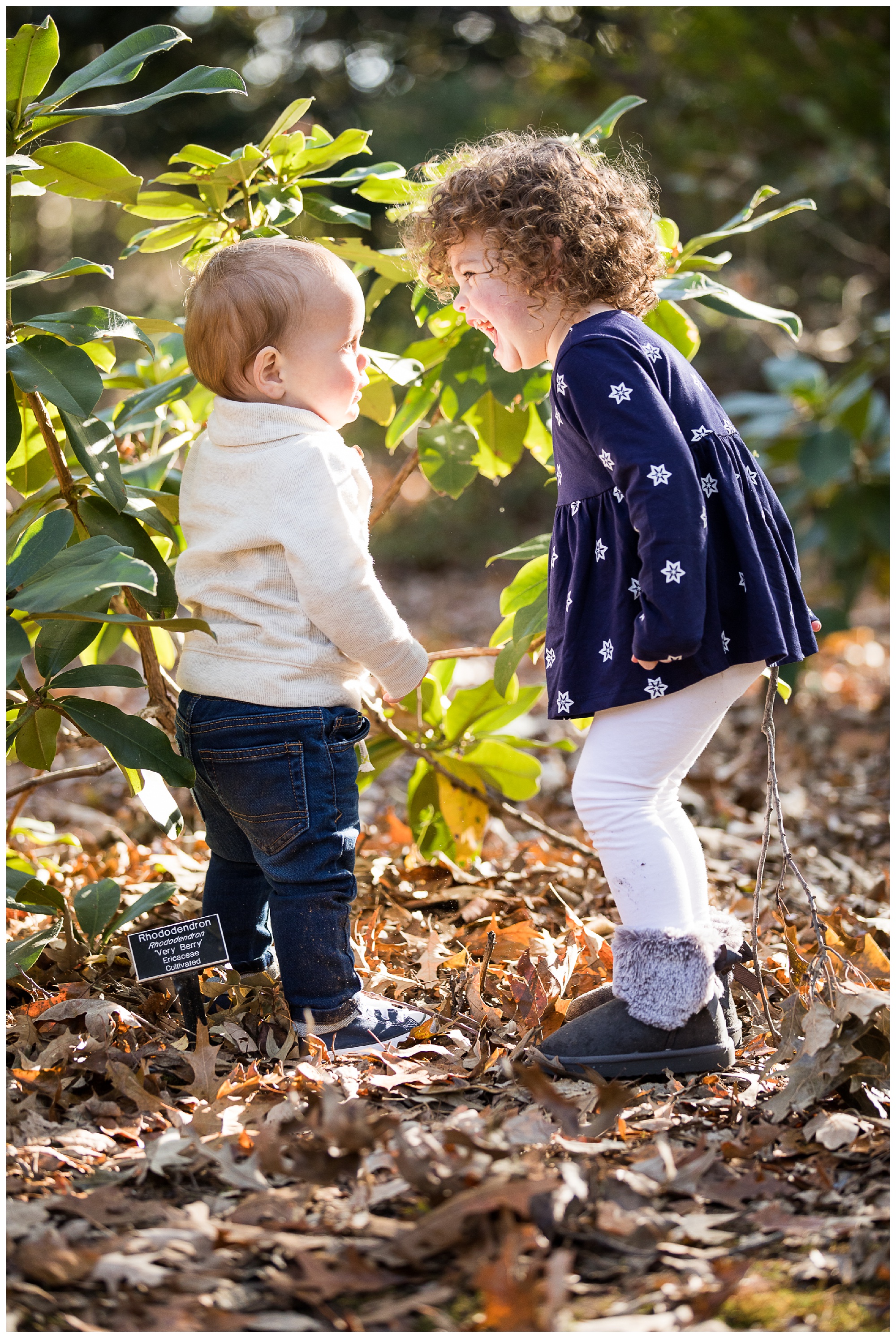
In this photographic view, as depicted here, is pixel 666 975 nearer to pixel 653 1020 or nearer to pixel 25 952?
pixel 653 1020

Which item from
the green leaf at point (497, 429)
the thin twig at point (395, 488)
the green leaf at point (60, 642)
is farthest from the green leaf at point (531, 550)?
the green leaf at point (60, 642)

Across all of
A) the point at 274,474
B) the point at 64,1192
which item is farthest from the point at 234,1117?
the point at 274,474

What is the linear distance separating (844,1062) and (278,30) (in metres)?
7.55

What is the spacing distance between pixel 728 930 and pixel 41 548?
1.09 meters

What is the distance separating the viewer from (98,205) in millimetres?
10625

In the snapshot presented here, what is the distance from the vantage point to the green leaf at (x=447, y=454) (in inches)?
83.7

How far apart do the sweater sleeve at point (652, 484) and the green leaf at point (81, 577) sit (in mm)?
601

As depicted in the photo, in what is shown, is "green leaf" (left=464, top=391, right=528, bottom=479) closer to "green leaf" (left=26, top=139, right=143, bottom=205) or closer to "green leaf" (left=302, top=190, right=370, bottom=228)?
"green leaf" (left=302, top=190, right=370, bottom=228)

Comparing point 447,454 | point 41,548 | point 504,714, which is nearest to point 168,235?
point 447,454

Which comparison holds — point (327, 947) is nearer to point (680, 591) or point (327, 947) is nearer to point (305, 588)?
point (305, 588)

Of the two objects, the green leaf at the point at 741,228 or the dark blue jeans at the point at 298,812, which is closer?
the dark blue jeans at the point at 298,812

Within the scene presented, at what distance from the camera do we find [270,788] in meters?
1.61

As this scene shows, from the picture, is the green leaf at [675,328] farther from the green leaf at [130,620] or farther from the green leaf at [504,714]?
the green leaf at [130,620]

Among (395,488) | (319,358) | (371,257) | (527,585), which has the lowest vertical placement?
(527,585)
